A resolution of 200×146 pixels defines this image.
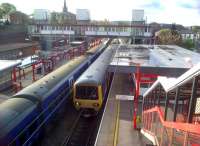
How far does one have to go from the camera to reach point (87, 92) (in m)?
16.5

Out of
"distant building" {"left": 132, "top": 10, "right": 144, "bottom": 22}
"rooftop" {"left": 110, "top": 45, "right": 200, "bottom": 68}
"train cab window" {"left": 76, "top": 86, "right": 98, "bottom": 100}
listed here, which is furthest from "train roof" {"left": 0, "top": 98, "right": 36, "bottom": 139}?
"distant building" {"left": 132, "top": 10, "right": 144, "bottom": 22}

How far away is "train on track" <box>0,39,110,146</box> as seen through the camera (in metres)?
→ 9.84

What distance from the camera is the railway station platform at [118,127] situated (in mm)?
14078

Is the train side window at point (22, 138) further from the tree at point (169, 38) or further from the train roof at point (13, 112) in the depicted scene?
the tree at point (169, 38)

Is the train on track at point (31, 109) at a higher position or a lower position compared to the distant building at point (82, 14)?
lower

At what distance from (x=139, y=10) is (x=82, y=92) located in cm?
5931

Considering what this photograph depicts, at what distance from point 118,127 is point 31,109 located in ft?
21.3

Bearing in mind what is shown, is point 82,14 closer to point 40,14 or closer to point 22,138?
point 40,14

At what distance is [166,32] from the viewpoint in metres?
61.0

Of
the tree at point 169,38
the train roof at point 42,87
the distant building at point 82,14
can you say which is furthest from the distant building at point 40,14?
the train roof at point 42,87

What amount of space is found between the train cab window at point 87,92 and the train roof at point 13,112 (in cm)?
482

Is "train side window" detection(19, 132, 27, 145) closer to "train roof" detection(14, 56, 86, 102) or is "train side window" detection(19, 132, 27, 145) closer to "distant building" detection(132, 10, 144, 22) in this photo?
"train roof" detection(14, 56, 86, 102)

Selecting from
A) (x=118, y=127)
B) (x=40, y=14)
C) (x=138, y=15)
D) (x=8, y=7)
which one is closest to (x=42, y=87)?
(x=118, y=127)

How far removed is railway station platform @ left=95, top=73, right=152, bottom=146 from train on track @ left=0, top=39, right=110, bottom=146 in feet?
10.8
